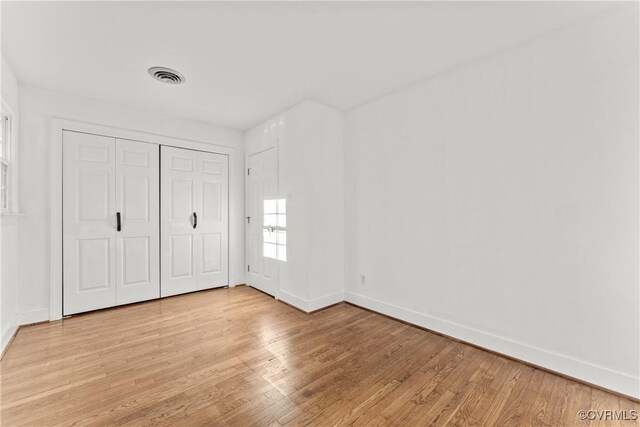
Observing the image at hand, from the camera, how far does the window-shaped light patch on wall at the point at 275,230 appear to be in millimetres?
3824

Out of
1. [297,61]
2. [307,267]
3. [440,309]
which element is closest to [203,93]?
[297,61]

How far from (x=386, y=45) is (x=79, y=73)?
296 cm

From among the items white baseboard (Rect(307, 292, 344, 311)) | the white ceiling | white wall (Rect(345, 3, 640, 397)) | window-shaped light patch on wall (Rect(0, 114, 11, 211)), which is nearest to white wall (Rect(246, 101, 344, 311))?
white baseboard (Rect(307, 292, 344, 311))

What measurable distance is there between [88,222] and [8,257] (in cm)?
78

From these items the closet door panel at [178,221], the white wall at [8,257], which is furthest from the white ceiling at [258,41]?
the closet door panel at [178,221]

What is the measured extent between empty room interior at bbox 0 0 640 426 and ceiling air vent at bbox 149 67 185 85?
28mm

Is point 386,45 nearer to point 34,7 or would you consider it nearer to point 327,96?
point 327,96

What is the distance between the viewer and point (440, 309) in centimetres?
283

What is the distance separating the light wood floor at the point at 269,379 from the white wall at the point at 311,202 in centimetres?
59

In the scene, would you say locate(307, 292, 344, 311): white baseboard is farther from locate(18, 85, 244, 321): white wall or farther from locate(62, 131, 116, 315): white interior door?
locate(18, 85, 244, 321): white wall

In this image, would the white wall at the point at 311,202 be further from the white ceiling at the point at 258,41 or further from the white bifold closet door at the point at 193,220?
the white bifold closet door at the point at 193,220

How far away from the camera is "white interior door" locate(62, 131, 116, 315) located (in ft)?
10.6
